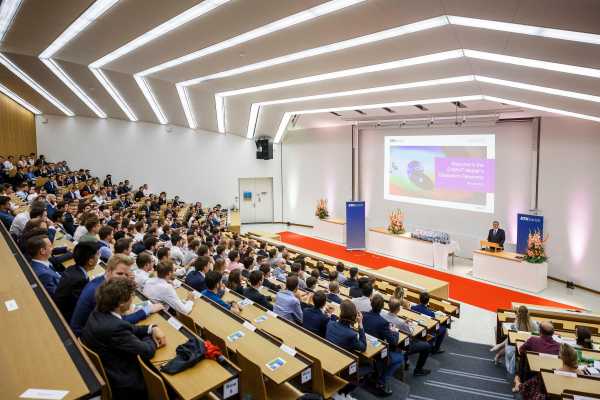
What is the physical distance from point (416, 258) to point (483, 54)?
694 centimetres

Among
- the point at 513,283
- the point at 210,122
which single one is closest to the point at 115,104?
the point at 210,122

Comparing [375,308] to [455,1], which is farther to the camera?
[375,308]

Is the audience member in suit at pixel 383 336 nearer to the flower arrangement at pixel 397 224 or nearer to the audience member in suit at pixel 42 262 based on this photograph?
the audience member in suit at pixel 42 262

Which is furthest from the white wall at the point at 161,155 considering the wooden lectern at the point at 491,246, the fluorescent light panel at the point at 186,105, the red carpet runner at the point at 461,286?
the wooden lectern at the point at 491,246

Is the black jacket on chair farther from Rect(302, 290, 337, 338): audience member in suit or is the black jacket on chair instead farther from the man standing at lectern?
the man standing at lectern

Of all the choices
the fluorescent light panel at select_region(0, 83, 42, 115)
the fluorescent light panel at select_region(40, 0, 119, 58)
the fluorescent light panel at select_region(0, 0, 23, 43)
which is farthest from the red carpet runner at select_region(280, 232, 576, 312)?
the fluorescent light panel at select_region(0, 83, 42, 115)

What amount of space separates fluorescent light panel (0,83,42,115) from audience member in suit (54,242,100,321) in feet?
36.3

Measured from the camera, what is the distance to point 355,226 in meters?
13.1

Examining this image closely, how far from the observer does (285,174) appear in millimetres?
17641

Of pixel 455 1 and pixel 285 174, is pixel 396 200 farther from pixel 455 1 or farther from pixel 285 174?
pixel 455 1

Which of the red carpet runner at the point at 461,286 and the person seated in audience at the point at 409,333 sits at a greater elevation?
the person seated in audience at the point at 409,333

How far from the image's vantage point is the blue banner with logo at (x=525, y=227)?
9.57 m

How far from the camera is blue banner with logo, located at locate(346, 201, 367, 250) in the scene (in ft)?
42.7

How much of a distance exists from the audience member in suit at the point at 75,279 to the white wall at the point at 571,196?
32.5 feet
